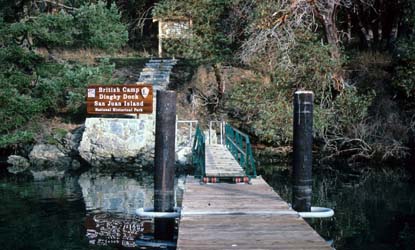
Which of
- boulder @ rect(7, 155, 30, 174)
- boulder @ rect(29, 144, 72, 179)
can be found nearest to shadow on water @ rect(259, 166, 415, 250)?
boulder @ rect(29, 144, 72, 179)

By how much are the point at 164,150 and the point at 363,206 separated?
658 cm

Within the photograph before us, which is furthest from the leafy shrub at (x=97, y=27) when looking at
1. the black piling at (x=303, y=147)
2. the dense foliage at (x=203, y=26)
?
the black piling at (x=303, y=147)

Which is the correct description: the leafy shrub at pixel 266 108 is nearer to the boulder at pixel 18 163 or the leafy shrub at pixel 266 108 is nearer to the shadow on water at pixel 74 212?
the shadow on water at pixel 74 212

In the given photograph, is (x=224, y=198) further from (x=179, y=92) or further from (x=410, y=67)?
(x=179, y=92)

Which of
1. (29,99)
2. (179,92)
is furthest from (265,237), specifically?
(179,92)

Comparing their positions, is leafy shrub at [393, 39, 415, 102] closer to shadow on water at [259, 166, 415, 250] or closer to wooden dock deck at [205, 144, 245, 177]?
shadow on water at [259, 166, 415, 250]

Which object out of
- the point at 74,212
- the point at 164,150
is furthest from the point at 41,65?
the point at 164,150

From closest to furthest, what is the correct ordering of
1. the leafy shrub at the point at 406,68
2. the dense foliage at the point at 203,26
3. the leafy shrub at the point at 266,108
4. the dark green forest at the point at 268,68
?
the leafy shrub at the point at 266,108 → the leafy shrub at the point at 406,68 → the dark green forest at the point at 268,68 → the dense foliage at the point at 203,26

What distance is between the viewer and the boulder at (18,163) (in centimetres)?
1975

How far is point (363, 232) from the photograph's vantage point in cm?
1062

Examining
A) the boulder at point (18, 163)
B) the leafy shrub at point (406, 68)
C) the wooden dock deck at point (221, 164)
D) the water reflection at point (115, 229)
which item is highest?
the leafy shrub at point (406, 68)

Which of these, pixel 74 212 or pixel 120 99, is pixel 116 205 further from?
pixel 120 99

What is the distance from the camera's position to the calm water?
10031mm

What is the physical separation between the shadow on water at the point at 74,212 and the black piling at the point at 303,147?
9.69ft
